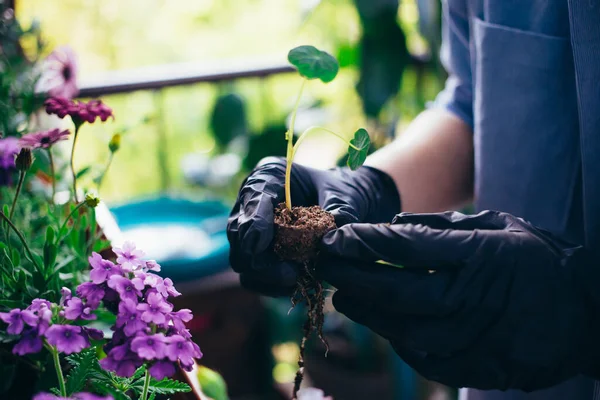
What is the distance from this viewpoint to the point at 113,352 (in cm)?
56

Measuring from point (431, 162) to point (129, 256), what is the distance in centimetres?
62

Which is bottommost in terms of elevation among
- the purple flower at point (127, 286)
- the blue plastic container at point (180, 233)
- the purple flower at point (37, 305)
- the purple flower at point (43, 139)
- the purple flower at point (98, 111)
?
the blue plastic container at point (180, 233)

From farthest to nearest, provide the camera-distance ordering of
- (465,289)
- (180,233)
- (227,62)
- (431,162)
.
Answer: (227,62), (180,233), (431,162), (465,289)

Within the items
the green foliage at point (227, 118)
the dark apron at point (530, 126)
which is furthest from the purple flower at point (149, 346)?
the green foliage at point (227, 118)

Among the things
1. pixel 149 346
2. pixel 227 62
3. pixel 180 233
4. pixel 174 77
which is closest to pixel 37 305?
pixel 149 346

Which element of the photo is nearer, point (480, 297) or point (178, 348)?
point (178, 348)

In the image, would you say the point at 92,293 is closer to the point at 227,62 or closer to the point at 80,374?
the point at 80,374

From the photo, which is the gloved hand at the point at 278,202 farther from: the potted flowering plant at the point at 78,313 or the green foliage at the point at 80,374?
the green foliage at the point at 80,374

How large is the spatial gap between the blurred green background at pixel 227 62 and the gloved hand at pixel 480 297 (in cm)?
151

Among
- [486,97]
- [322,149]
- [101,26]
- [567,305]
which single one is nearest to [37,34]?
[486,97]

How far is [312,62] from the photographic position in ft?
2.55

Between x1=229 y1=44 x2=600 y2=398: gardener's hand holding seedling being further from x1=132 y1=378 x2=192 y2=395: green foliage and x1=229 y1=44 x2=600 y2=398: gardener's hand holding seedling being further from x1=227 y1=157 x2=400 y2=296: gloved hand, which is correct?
x1=132 y1=378 x2=192 y2=395: green foliage

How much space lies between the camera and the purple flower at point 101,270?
0.61 metres

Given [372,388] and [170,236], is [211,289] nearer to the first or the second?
[170,236]
